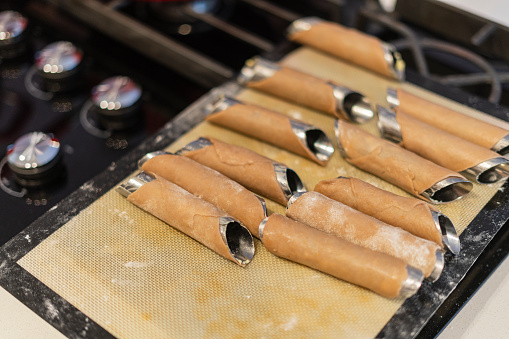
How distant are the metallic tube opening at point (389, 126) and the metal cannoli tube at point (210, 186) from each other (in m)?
0.40

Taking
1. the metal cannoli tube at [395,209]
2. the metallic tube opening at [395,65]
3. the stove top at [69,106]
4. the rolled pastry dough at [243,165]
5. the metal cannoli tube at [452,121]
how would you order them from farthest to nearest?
1. the metallic tube opening at [395,65]
2. the stove top at [69,106]
3. the metal cannoli tube at [452,121]
4. the rolled pastry dough at [243,165]
5. the metal cannoli tube at [395,209]

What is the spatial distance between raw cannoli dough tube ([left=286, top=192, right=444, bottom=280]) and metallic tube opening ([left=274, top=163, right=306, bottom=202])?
0.04 metres

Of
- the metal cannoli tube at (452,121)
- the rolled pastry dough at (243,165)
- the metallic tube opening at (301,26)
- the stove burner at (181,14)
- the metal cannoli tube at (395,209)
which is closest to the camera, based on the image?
the metal cannoli tube at (395,209)

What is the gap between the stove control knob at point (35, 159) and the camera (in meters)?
1.34

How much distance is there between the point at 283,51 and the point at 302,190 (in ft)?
1.95

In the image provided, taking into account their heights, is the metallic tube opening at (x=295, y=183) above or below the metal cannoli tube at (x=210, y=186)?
above

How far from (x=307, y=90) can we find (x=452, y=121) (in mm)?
376

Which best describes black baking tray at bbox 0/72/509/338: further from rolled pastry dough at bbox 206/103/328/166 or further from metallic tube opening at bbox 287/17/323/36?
metallic tube opening at bbox 287/17/323/36

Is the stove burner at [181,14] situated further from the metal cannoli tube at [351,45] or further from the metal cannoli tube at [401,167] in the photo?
the metal cannoli tube at [401,167]

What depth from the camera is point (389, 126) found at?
1.29 metres

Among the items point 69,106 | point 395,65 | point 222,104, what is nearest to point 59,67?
point 69,106

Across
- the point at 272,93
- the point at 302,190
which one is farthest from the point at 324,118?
the point at 302,190

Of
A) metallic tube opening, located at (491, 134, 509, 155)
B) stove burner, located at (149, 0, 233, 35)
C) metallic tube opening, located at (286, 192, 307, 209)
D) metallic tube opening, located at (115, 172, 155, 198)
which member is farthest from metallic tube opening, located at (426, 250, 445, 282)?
stove burner, located at (149, 0, 233, 35)

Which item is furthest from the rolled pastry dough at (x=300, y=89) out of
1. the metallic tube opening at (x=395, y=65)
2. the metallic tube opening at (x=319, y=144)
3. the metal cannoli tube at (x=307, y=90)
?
the metallic tube opening at (x=395, y=65)
